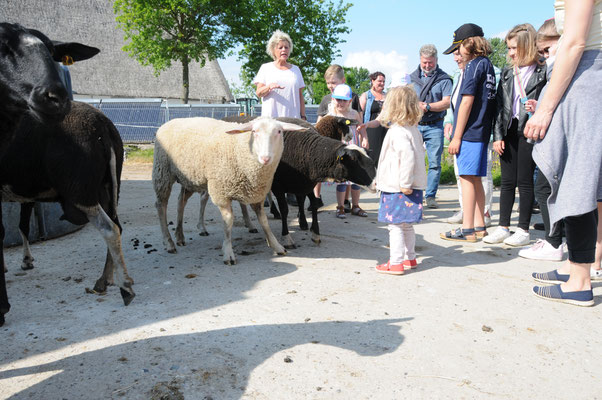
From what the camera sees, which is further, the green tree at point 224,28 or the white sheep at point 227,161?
the green tree at point 224,28

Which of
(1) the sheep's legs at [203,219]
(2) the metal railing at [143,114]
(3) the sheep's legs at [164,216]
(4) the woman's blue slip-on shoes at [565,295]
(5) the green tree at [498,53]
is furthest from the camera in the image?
(5) the green tree at [498,53]

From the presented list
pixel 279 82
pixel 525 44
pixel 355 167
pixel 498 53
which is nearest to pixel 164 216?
pixel 355 167

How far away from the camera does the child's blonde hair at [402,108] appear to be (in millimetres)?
4234

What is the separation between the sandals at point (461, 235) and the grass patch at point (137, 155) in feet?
42.7

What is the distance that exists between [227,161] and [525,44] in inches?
138

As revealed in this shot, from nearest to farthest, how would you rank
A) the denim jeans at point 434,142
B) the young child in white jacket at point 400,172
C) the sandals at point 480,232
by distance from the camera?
the young child in white jacket at point 400,172 < the sandals at point 480,232 < the denim jeans at point 434,142

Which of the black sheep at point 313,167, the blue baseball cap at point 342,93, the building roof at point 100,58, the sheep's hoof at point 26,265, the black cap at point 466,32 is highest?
the building roof at point 100,58

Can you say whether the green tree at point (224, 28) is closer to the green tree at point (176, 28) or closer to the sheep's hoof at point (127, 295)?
the green tree at point (176, 28)

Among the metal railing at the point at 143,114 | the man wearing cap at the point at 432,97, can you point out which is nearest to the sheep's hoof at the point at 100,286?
the man wearing cap at the point at 432,97

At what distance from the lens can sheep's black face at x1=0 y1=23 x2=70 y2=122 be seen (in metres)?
2.38

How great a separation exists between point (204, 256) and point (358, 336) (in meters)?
2.49

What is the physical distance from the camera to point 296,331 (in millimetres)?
3074

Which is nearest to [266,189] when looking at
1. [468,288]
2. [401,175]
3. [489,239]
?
[401,175]

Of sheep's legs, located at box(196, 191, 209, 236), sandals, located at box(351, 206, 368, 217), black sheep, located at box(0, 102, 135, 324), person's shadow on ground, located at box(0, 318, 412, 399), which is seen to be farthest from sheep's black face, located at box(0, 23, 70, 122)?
sandals, located at box(351, 206, 368, 217)
